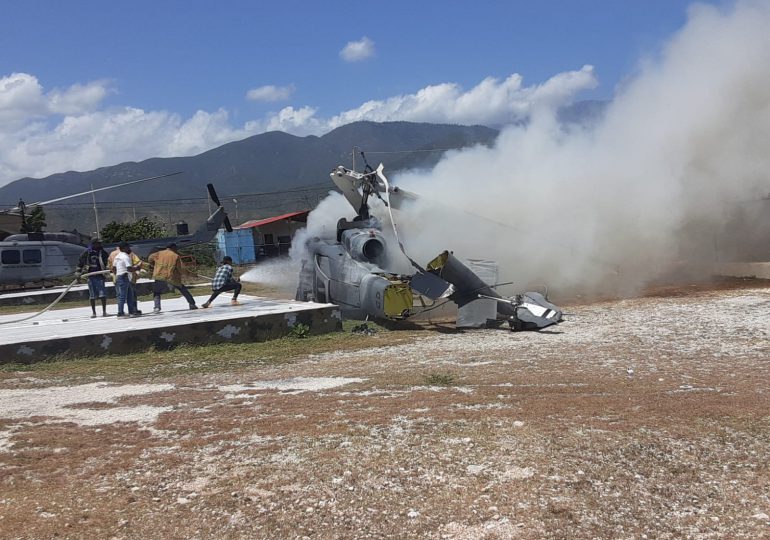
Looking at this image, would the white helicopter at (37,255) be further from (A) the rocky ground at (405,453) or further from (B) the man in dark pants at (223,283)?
(A) the rocky ground at (405,453)

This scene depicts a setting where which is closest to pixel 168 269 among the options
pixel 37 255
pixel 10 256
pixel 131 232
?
pixel 37 255

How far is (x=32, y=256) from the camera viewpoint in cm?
2464

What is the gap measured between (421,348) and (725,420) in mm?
5869

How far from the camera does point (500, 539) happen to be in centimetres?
373

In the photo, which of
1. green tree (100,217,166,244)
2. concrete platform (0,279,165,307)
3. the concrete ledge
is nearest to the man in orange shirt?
concrete platform (0,279,165,307)

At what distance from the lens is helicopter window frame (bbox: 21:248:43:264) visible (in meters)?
24.5

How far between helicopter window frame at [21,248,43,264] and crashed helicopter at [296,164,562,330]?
530 inches

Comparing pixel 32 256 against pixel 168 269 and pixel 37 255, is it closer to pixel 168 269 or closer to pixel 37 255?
pixel 37 255

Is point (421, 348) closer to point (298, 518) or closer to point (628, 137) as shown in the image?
point (298, 518)

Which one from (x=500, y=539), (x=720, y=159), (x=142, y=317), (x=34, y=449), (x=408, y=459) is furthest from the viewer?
(x=720, y=159)

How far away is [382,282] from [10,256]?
687 inches

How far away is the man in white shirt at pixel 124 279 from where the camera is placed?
13.7 m

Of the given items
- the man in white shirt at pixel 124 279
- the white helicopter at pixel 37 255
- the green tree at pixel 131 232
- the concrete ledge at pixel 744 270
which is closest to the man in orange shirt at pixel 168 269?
the man in white shirt at pixel 124 279

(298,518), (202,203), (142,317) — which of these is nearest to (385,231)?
(142,317)
